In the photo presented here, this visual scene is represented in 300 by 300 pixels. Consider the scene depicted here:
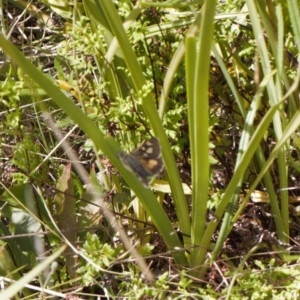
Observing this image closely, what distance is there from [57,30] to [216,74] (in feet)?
2.84

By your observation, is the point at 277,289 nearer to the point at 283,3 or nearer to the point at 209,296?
the point at 209,296

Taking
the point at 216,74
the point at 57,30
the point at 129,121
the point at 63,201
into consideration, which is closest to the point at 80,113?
the point at 129,121

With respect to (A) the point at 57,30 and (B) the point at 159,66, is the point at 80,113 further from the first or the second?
(A) the point at 57,30

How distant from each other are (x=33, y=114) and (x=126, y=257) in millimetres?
645

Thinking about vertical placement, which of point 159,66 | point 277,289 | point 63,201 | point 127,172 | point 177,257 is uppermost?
point 159,66

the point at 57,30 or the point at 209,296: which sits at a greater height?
the point at 57,30

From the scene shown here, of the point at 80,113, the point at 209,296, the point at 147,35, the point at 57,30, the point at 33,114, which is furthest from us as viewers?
the point at 57,30

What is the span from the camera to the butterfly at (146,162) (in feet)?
3.67

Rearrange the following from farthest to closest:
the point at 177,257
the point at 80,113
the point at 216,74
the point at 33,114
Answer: the point at 33,114, the point at 216,74, the point at 177,257, the point at 80,113

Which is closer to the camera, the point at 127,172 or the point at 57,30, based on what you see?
the point at 127,172

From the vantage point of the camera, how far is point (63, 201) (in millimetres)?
1498

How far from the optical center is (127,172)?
119cm

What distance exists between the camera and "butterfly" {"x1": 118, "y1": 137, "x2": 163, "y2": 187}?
1.12 meters

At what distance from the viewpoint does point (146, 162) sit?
3.75 ft
